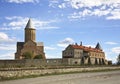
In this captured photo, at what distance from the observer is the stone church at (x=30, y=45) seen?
115306 mm

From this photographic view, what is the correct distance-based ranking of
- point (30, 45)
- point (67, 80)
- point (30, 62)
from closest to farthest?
1. point (67, 80)
2. point (30, 62)
3. point (30, 45)

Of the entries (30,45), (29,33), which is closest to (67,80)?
(30,45)

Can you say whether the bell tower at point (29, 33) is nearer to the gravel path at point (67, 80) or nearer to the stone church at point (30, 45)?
the stone church at point (30, 45)

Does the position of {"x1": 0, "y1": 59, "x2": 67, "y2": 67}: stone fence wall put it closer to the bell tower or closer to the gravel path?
the gravel path

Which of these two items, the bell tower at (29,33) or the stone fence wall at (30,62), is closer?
the stone fence wall at (30,62)

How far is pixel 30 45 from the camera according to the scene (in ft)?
383

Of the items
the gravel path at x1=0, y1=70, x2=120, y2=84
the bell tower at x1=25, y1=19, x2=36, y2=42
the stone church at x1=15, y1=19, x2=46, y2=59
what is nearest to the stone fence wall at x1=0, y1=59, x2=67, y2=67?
the gravel path at x1=0, y1=70, x2=120, y2=84

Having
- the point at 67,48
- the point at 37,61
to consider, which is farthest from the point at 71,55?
the point at 37,61

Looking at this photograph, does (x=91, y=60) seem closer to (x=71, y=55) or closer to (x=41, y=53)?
(x=71, y=55)

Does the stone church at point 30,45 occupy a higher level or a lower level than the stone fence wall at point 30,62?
higher

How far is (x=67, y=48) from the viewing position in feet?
399

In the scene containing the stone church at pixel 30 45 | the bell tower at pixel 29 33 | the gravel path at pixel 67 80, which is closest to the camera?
the gravel path at pixel 67 80

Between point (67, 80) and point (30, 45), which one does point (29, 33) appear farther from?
point (67, 80)

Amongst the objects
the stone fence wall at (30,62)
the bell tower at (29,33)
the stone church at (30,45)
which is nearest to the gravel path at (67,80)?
the stone fence wall at (30,62)
